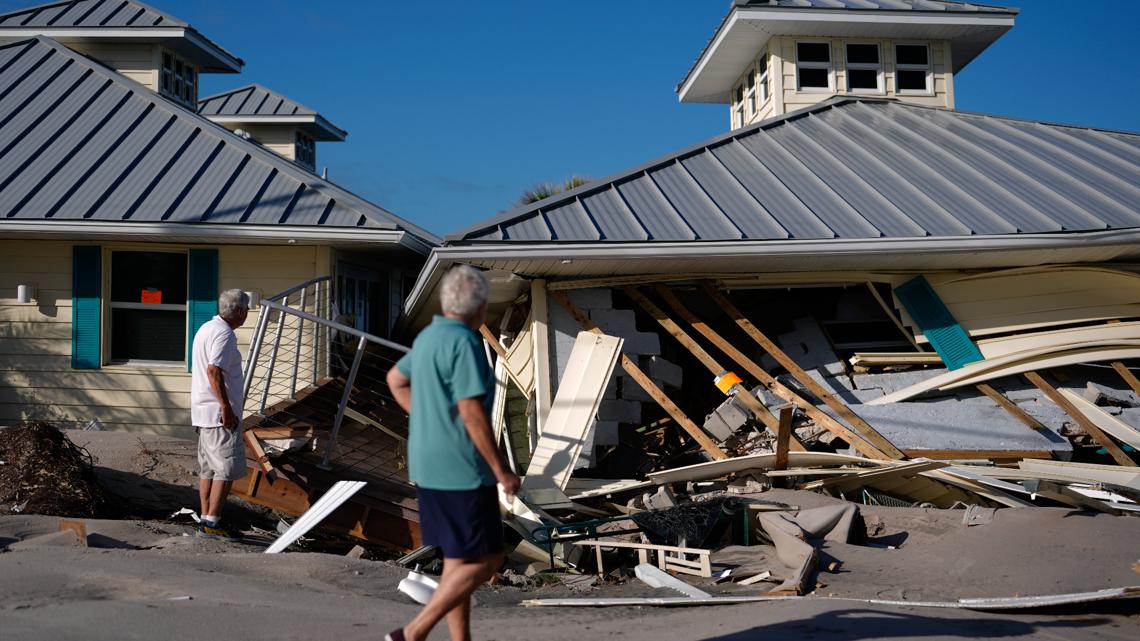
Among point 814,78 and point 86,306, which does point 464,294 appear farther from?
point 814,78

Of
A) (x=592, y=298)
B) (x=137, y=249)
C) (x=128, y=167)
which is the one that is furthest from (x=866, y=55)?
(x=137, y=249)

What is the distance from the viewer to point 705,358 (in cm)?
962

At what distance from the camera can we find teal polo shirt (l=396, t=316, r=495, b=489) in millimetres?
3771

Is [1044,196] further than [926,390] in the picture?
Yes

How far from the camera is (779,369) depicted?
10.4 metres

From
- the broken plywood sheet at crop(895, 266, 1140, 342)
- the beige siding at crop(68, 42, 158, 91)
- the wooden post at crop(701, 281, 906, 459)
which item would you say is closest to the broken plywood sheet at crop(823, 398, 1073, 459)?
the wooden post at crop(701, 281, 906, 459)

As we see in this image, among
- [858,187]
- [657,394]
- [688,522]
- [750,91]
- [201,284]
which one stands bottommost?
[688,522]

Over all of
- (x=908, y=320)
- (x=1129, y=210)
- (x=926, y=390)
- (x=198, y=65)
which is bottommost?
(x=926, y=390)

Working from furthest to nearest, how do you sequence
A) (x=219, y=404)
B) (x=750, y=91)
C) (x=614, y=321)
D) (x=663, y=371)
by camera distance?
(x=750, y=91) → (x=663, y=371) → (x=614, y=321) → (x=219, y=404)

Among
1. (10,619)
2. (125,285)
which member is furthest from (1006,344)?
(125,285)

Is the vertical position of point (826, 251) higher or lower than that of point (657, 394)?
higher

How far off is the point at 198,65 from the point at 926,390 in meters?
14.0

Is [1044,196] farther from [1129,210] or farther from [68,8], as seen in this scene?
[68,8]

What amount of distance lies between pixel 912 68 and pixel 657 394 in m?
8.41
